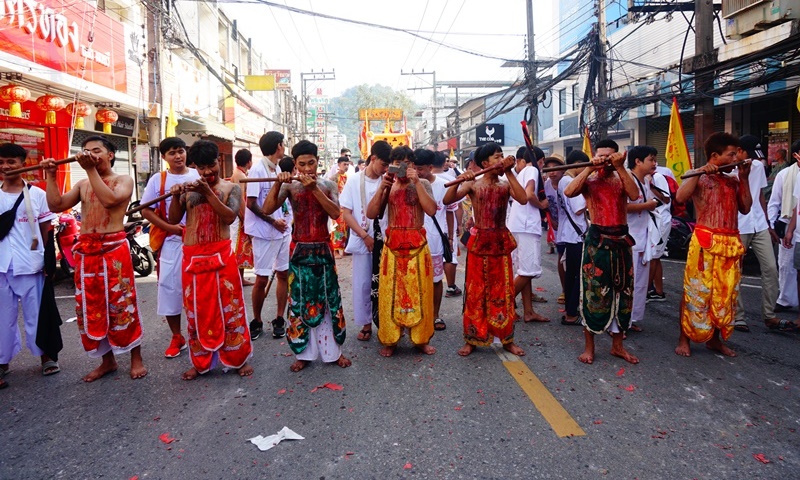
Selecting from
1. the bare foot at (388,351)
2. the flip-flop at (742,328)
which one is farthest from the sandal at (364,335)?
the flip-flop at (742,328)

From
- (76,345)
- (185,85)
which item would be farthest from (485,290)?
(185,85)

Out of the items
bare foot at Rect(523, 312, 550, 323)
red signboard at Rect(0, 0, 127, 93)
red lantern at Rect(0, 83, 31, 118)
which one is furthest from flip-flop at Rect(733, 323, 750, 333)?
red signboard at Rect(0, 0, 127, 93)

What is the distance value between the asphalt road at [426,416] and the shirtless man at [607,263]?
0.30 m

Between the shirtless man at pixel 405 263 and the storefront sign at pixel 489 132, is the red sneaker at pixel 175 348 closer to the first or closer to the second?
the shirtless man at pixel 405 263

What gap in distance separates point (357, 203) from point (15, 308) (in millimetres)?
2881

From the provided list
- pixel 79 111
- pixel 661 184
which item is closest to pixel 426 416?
pixel 661 184

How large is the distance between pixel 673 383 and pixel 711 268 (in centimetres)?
108

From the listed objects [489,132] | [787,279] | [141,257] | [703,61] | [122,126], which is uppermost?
[489,132]

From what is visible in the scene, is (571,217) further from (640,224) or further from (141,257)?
(141,257)

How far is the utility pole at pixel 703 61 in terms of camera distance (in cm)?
871

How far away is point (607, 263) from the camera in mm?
4172

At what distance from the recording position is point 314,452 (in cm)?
289

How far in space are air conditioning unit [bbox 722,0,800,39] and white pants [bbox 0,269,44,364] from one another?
10.8 metres

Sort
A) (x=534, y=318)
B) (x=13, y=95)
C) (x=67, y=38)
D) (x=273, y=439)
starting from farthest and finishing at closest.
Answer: (x=67, y=38)
(x=13, y=95)
(x=534, y=318)
(x=273, y=439)
